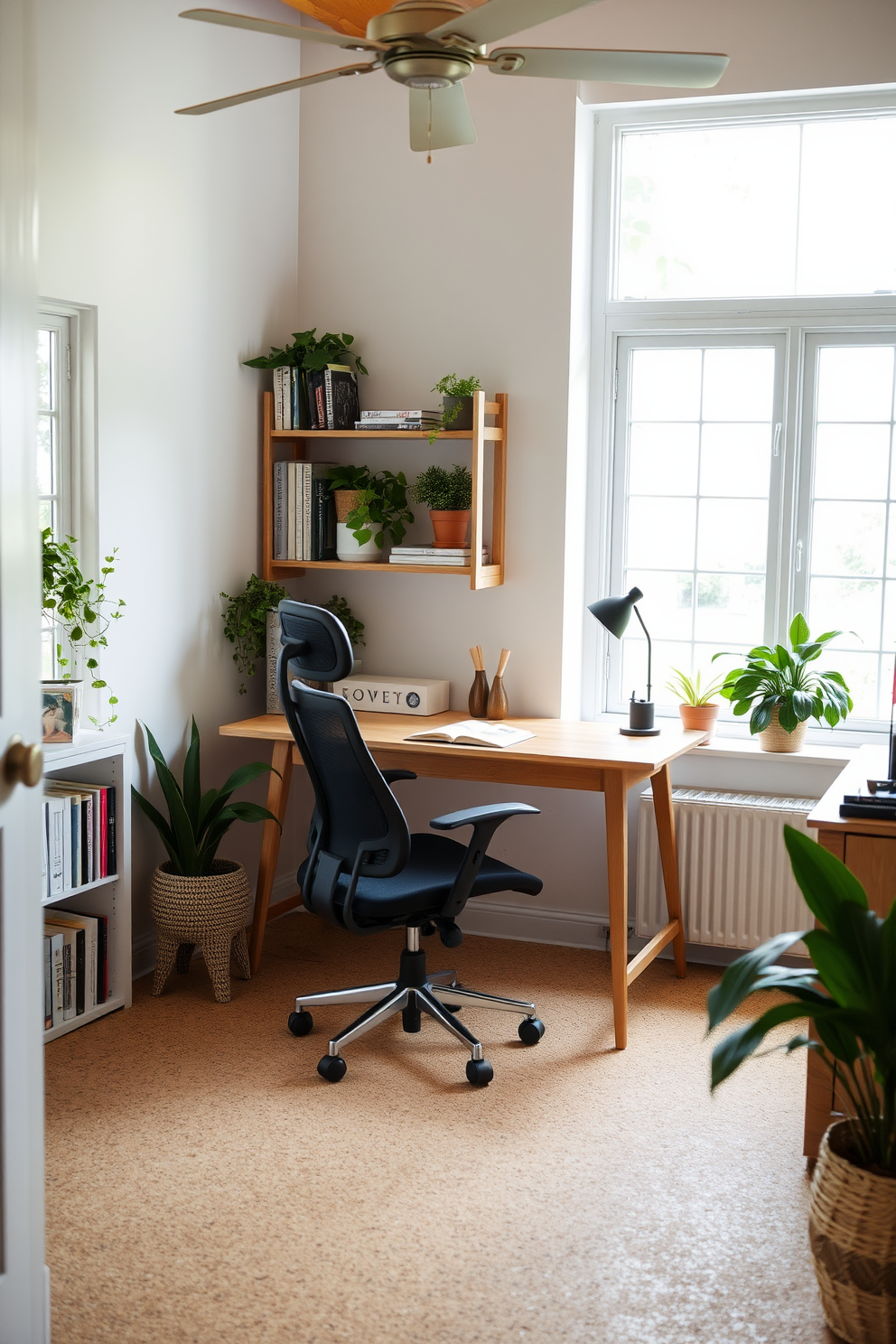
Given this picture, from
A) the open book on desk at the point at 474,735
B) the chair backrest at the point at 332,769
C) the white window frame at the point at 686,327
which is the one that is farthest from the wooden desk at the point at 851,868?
the white window frame at the point at 686,327

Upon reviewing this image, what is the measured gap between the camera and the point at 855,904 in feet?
6.87

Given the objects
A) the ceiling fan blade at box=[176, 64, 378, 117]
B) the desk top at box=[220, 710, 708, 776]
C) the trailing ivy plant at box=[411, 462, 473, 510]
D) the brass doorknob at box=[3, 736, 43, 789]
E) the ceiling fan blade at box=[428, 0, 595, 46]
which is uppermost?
the ceiling fan blade at box=[176, 64, 378, 117]

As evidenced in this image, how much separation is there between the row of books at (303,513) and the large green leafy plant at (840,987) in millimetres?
2438

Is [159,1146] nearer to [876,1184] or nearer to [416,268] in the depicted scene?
[876,1184]

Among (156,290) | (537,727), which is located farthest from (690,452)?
(156,290)

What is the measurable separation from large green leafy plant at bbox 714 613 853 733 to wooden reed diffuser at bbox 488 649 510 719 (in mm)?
730

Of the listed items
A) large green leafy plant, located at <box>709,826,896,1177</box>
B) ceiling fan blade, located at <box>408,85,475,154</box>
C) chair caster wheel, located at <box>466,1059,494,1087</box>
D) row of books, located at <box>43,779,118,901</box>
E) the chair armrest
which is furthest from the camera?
row of books, located at <box>43,779,118,901</box>

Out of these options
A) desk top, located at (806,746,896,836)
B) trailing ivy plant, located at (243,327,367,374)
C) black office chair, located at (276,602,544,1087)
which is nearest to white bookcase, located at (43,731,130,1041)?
black office chair, located at (276,602,544,1087)

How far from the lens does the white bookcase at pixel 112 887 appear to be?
3.40m

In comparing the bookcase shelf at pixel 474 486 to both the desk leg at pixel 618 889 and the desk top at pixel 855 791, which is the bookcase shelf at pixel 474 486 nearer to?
the desk leg at pixel 618 889

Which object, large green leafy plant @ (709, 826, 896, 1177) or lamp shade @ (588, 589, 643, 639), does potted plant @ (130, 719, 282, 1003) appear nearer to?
lamp shade @ (588, 589, 643, 639)

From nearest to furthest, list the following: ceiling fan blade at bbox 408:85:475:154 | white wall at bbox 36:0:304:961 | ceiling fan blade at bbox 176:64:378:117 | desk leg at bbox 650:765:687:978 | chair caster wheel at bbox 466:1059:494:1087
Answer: ceiling fan blade at bbox 176:64:378:117
ceiling fan blade at bbox 408:85:475:154
chair caster wheel at bbox 466:1059:494:1087
white wall at bbox 36:0:304:961
desk leg at bbox 650:765:687:978

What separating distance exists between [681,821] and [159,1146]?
192cm

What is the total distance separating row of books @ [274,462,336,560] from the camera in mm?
4234
